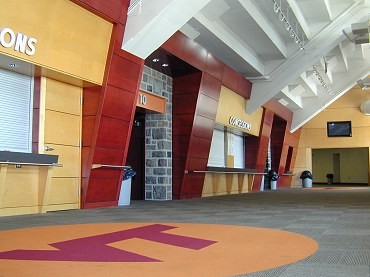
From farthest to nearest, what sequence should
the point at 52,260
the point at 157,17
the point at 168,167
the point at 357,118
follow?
the point at 357,118
the point at 168,167
the point at 157,17
the point at 52,260

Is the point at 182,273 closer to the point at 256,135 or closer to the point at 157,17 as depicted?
the point at 157,17

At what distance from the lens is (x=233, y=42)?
11344 mm

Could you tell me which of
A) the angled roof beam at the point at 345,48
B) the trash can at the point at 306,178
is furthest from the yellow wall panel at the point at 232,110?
the trash can at the point at 306,178

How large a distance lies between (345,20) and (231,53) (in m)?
3.52

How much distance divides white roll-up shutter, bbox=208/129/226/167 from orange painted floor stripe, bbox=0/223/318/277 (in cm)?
854

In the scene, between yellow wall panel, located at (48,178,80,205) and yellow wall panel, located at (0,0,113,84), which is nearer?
yellow wall panel, located at (0,0,113,84)

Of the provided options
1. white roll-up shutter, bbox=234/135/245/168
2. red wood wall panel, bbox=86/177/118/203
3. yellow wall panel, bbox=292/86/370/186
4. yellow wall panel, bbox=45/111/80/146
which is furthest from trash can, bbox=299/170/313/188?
yellow wall panel, bbox=45/111/80/146

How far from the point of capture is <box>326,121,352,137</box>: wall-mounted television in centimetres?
2289

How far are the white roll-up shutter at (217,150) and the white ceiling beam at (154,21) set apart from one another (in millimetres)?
6334

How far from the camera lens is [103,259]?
2941mm

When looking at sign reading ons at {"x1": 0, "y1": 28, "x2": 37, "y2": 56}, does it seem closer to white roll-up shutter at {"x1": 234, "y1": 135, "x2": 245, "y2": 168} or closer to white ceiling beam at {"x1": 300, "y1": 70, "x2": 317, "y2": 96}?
white roll-up shutter at {"x1": 234, "y1": 135, "x2": 245, "y2": 168}

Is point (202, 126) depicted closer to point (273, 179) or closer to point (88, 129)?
point (88, 129)

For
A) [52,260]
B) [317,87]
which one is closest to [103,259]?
[52,260]

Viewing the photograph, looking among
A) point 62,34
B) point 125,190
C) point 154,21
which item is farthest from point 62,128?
point 154,21
